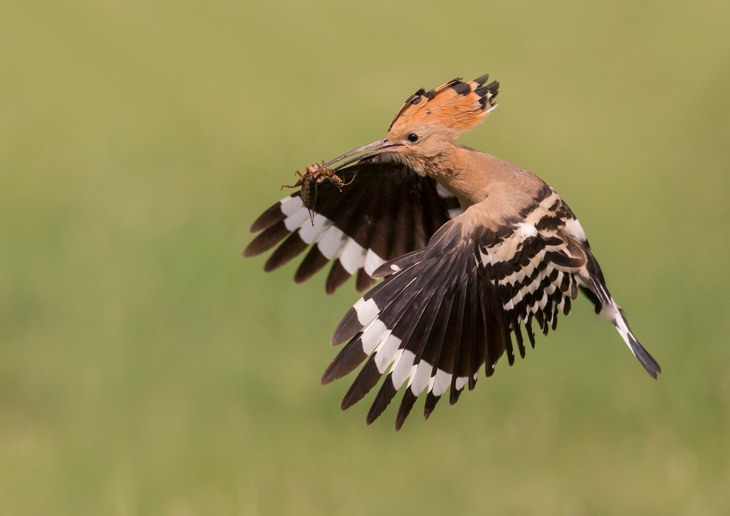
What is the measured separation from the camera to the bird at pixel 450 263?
3.09 m

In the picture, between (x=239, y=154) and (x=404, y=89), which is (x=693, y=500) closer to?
(x=239, y=154)

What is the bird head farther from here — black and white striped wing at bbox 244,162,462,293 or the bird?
black and white striped wing at bbox 244,162,462,293

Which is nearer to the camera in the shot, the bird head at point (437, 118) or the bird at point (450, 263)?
the bird at point (450, 263)

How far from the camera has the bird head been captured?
3348 mm

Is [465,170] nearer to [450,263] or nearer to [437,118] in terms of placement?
[437,118]

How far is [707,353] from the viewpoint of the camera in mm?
4547

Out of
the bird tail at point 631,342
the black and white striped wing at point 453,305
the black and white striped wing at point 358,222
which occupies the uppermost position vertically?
the black and white striped wing at point 358,222

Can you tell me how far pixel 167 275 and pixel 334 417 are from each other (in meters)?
0.95

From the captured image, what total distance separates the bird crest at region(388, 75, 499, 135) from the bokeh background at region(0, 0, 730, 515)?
1.18m

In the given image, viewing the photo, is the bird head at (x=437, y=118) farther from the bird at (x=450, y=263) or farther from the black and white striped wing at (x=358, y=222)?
the black and white striped wing at (x=358, y=222)

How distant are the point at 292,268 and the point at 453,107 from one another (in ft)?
6.02

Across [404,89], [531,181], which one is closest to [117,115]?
[404,89]

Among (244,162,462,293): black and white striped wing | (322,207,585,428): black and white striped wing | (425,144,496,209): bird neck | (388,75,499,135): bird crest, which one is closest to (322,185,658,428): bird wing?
(322,207,585,428): black and white striped wing

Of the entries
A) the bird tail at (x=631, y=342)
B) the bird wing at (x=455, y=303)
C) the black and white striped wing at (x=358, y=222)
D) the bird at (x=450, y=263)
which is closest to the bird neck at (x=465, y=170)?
the bird at (x=450, y=263)
